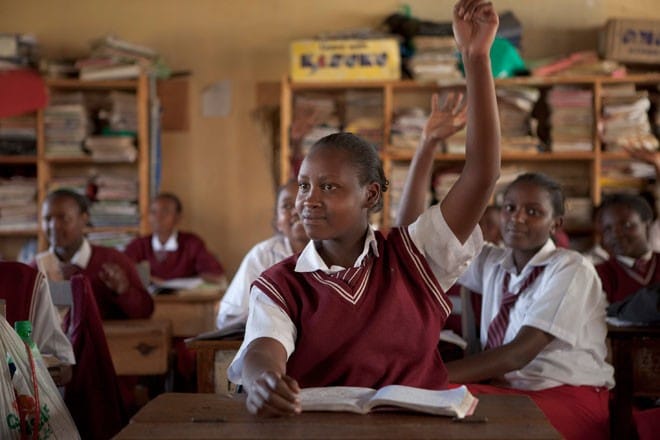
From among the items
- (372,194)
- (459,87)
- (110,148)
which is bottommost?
(110,148)

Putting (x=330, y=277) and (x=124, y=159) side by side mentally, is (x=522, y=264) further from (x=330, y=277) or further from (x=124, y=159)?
(x=124, y=159)

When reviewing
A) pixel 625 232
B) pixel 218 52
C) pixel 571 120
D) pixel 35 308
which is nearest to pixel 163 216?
pixel 218 52

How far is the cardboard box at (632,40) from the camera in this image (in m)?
5.71

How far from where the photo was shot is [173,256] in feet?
18.9

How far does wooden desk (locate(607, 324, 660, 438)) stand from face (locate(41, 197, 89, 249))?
2.33m

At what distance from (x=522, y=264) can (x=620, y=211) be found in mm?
1585

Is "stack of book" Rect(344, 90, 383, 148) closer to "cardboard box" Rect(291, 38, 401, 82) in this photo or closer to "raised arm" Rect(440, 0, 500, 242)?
"cardboard box" Rect(291, 38, 401, 82)

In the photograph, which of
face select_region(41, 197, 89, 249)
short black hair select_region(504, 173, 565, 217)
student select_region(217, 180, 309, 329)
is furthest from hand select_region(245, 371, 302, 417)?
face select_region(41, 197, 89, 249)

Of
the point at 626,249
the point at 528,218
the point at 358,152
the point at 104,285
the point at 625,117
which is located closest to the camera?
the point at 358,152

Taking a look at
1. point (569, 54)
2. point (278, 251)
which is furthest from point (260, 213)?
point (278, 251)

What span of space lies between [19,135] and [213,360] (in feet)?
12.6

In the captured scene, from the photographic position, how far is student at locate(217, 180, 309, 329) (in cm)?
316

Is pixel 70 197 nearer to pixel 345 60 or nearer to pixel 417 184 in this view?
pixel 417 184

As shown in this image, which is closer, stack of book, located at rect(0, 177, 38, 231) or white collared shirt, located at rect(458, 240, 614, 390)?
white collared shirt, located at rect(458, 240, 614, 390)
